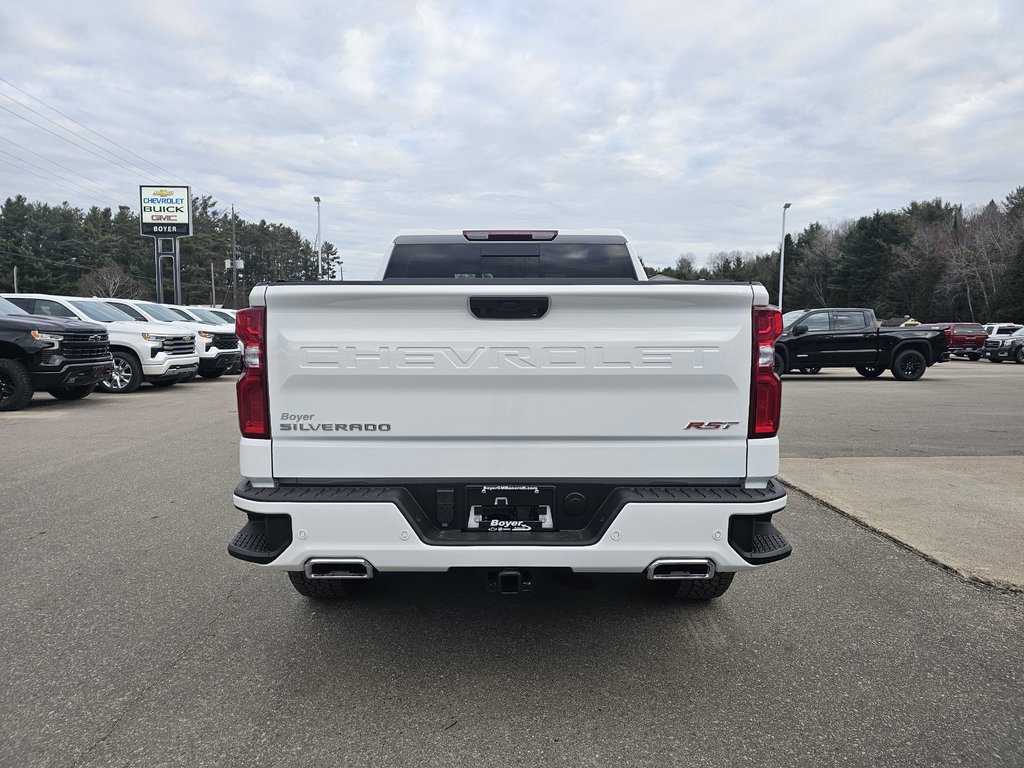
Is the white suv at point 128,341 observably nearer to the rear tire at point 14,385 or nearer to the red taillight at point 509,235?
the rear tire at point 14,385

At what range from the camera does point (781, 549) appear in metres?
2.81

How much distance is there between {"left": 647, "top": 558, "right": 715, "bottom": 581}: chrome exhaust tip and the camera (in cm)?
277

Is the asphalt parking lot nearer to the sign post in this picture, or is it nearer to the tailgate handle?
the tailgate handle

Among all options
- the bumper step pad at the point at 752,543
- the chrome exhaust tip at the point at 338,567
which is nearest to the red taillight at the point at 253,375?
the chrome exhaust tip at the point at 338,567

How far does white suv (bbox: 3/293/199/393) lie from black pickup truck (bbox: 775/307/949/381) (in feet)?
48.7

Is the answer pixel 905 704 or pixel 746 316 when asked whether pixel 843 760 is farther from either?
pixel 746 316

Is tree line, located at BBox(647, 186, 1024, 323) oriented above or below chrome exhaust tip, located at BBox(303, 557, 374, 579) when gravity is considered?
above

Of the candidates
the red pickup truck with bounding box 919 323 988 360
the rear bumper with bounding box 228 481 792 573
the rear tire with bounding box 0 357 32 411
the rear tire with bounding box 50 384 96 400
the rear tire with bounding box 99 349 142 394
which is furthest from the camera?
the red pickup truck with bounding box 919 323 988 360

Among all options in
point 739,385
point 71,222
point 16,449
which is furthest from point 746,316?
point 71,222

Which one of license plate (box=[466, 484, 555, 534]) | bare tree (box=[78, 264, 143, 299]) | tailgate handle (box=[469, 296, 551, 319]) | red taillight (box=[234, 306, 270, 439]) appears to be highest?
bare tree (box=[78, 264, 143, 299])

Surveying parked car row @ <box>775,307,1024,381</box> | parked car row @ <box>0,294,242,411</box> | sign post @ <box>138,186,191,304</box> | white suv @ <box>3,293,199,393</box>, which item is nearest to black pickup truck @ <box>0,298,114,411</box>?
parked car row @ <box>0,294,242,411</box>

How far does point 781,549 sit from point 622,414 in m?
0.86

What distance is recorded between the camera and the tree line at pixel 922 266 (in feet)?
181

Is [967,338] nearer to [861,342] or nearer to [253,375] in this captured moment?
[861,342]
